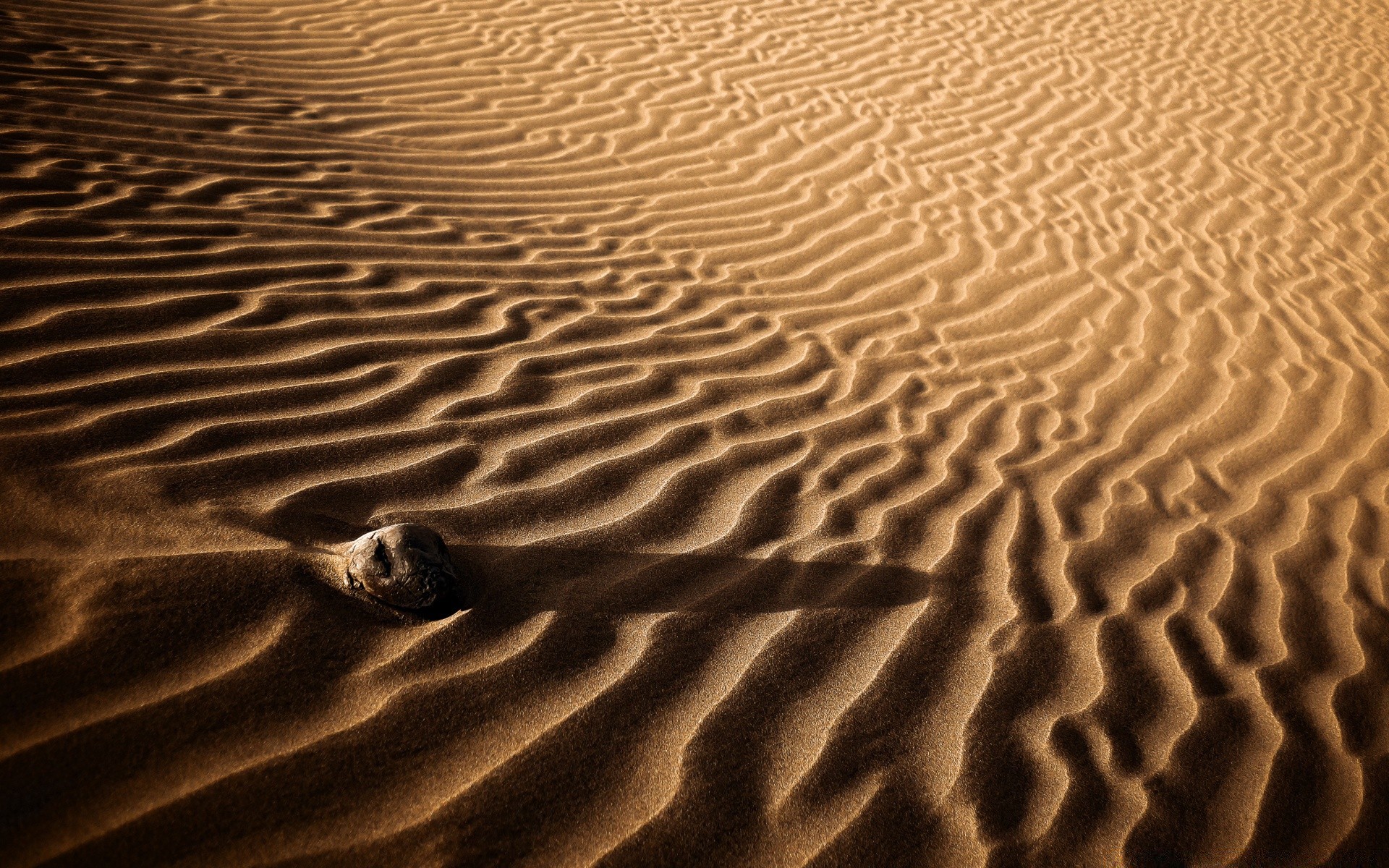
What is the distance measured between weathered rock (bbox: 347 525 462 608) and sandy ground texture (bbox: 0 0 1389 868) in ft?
→ 0.23

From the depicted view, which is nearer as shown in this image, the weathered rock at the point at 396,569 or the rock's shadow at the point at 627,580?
the weathered rock at the point at 396,569

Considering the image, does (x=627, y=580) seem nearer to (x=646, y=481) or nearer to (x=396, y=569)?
(x=646, y=481)

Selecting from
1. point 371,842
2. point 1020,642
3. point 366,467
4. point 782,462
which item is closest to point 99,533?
point 366,467

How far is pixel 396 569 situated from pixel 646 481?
87 centimetres

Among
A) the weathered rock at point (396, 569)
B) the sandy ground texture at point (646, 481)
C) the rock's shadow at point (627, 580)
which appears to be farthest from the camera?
the rock's shadow at point (627, 580)

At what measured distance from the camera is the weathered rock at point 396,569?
182 cm

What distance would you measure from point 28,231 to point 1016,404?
3.92 m

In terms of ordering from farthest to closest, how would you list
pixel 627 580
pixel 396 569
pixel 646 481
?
pixel 646 481
pixel 627 580
pixel 396 569

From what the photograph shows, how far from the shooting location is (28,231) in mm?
2713

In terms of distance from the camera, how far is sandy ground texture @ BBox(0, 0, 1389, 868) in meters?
1.61

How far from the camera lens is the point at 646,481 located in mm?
Answer: 2455

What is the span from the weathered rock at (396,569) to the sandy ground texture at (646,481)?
7cm

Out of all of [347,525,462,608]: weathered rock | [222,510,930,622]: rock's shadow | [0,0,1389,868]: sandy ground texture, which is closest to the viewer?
[0,0,1389,868]: sandy ground texture

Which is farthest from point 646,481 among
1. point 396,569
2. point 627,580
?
point 396,569
